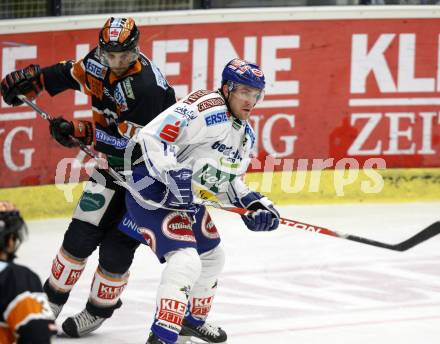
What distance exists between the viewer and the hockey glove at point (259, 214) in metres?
5.42

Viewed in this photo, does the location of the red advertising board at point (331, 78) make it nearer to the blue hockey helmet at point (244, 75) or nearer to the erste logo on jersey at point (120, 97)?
the erste logo on jersey at point (120, 97)

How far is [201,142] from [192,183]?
219 millimetres

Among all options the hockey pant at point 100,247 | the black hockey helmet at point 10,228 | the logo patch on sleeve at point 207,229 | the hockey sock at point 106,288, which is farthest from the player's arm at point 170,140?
the black hockey helmet at point 10,228

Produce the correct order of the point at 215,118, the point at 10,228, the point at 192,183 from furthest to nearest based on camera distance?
1. the point at 192,183
2. the point at 215,118
3. the point at 10,228

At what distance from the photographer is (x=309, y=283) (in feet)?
22.5

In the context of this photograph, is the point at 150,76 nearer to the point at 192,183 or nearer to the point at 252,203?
the point at 192,183

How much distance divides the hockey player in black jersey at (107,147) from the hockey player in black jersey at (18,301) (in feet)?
6.41

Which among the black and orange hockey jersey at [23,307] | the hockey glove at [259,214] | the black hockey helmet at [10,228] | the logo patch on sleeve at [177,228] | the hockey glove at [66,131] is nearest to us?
the black and orange hockey jersey at [23,307]

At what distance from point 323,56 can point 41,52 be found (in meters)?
1.89

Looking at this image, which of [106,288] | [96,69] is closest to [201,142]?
[96,69]

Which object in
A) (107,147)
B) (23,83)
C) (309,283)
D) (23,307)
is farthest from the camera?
(309,283)

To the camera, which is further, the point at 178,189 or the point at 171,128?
the point at 178,189

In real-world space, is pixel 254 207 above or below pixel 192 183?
below

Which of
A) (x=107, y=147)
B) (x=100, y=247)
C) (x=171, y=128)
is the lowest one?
(x=100, y=247)
